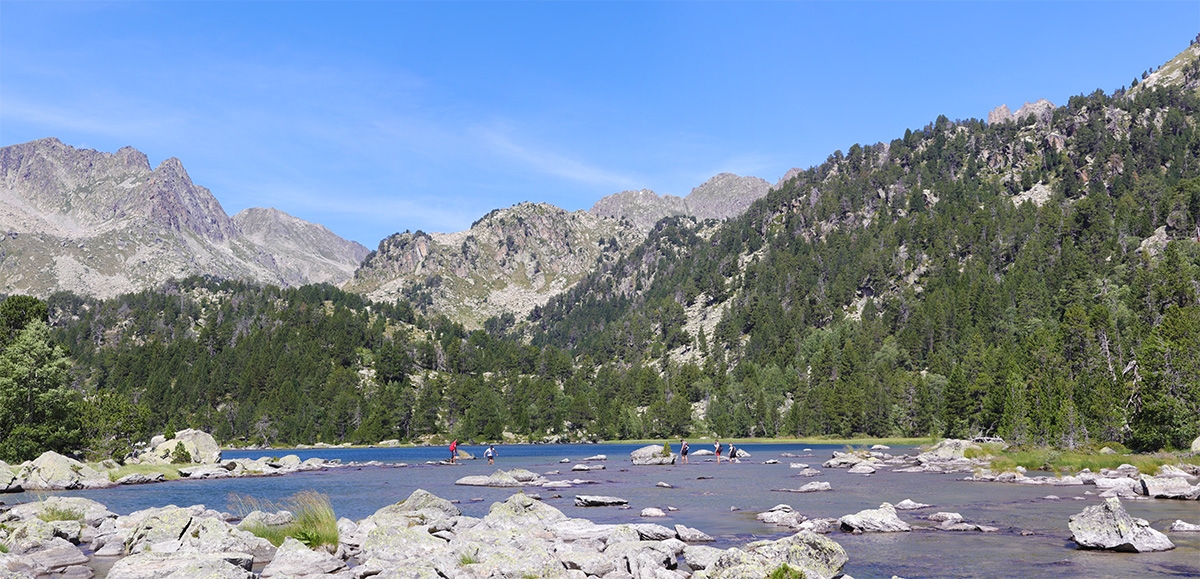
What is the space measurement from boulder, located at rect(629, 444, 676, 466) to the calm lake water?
6.56 metres

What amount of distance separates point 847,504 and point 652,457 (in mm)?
59987

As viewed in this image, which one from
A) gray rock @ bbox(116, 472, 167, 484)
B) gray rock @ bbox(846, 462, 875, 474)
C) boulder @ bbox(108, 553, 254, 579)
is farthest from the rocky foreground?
gray rock @ bbox(846, 462, 875, 474)

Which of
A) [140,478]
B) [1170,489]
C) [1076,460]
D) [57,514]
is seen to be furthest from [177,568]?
[1076,460]

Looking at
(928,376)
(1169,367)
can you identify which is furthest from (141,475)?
(928,376)

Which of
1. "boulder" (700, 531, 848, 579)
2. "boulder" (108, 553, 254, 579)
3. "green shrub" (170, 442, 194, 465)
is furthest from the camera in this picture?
"green shrub" (170, 442, 194, 465)

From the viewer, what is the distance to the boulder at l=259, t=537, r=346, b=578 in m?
27.0

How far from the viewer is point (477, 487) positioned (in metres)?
68.6

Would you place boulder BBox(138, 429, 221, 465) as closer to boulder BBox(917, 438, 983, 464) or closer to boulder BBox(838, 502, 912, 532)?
boulder BBox(838, 502, 912, 532)

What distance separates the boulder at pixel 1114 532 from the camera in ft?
98.0

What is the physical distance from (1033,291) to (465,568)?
209 meters

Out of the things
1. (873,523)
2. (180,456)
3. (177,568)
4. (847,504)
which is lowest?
(180,456)

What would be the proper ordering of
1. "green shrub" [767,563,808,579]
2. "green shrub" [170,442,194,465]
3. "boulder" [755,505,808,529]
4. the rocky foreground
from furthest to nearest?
1. "green shrub" [170,442,194,465]
2. "boulder" [755,505,808,529]
3. the rocky foreground
4. "green shrub" [767,563,808,579]

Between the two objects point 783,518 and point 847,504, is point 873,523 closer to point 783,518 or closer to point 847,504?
point 783,518

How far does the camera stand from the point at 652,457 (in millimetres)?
107750
